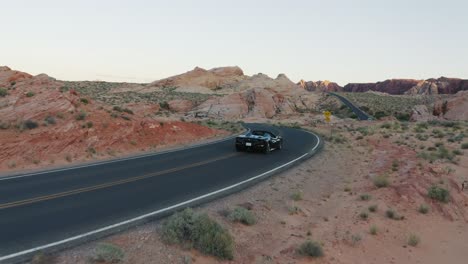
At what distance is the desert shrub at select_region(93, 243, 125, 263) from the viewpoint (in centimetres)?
701

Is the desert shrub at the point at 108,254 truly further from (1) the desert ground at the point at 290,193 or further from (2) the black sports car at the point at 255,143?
(2) the black sports car at the point at 255,143

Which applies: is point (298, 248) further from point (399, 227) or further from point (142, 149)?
point (142, 149)

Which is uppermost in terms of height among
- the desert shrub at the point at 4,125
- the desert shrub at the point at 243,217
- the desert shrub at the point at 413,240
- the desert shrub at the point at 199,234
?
the desert shrub at the point at 4,125

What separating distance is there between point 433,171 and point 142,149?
14.9m

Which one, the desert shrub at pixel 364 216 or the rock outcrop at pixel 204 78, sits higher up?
the rock outcrop at pixel 204 78

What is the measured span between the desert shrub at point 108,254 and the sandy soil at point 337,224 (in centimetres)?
20

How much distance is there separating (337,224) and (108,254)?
6.22 m

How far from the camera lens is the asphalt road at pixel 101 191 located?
8.41m

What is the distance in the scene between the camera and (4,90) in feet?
78.8

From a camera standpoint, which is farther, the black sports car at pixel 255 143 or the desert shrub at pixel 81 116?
the desert shrub at pixel 81 116

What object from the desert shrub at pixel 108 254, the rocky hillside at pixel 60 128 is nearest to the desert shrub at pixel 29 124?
the rocky hillside at pixel 60 128

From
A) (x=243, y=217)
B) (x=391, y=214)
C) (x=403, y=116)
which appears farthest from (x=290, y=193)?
(x=403, y=116)

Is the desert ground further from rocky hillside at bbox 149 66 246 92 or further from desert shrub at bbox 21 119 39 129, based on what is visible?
rocky hillside at bbox 149 66 246 92

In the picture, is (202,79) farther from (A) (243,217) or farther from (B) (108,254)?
(B) (108,254)
